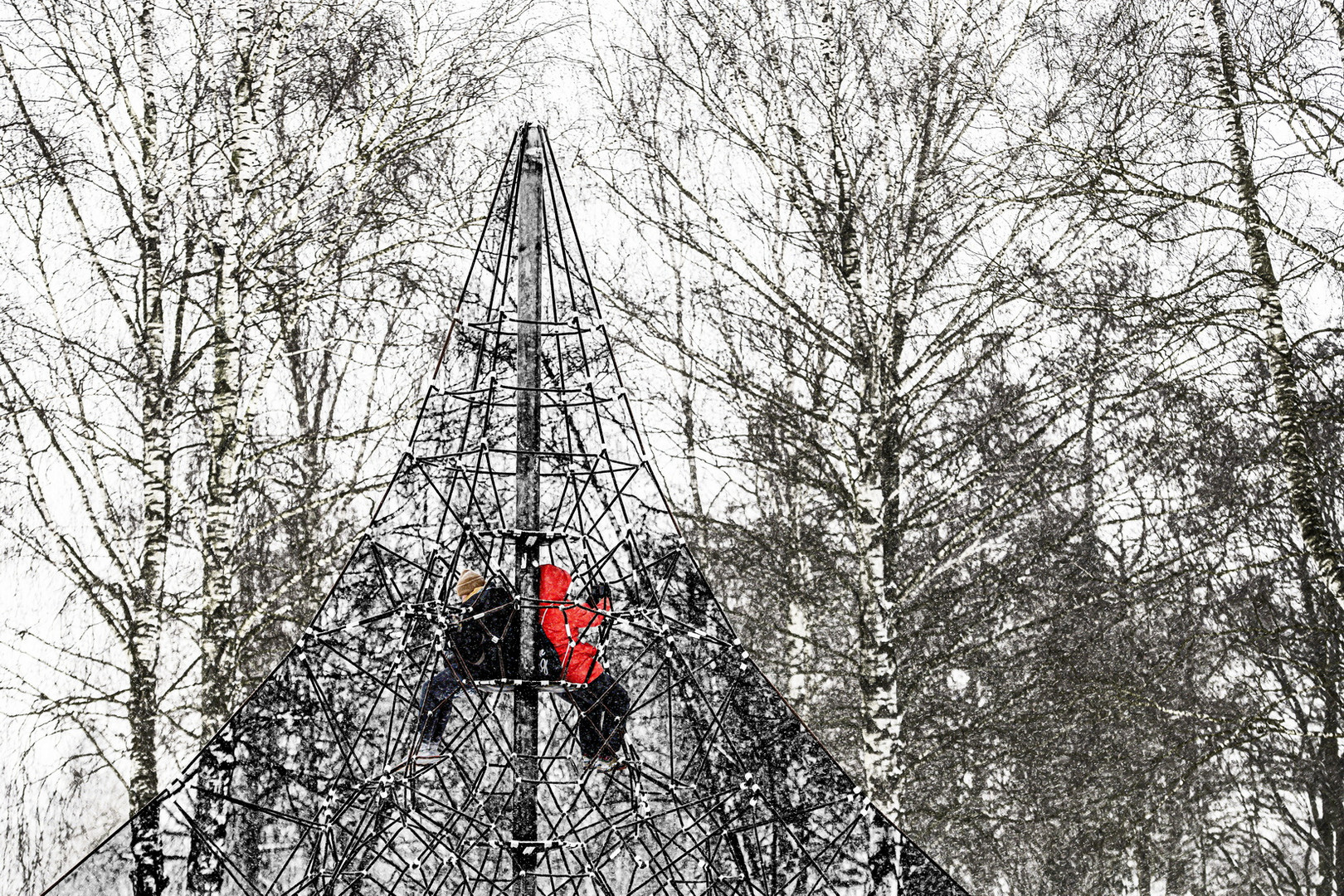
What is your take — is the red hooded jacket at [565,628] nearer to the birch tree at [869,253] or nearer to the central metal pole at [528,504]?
the central metal pole at [528,504]

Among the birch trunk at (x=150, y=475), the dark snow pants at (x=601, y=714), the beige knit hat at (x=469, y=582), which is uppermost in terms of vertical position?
the birch trunk at (x=150, y=475)

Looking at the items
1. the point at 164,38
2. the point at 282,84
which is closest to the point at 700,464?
the point at 282,84

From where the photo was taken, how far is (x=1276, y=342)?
7.52 meters

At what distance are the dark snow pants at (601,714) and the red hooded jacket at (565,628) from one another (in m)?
0.11

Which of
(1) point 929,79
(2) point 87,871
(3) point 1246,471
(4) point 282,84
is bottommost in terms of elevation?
(2) point 87,871

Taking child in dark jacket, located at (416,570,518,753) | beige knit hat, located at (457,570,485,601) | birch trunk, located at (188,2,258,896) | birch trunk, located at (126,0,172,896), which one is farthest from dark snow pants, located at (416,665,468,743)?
birch trunk, located at (126,0,172,896)

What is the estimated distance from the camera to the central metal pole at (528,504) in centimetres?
423

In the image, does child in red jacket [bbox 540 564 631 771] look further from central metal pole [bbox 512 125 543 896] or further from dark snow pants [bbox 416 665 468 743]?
dark snow pants [bbox 416 665 468 743]

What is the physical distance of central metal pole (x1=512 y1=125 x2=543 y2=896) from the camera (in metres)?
4.23

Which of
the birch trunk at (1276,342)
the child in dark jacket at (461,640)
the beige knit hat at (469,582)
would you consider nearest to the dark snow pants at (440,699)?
the child in dark jacket at (461,640)

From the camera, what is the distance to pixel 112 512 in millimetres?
7801

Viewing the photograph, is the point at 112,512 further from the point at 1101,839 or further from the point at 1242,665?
the point at 1242,665

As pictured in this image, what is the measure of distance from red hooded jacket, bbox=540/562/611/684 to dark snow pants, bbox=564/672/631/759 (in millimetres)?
111

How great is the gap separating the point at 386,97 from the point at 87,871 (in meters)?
6.55
